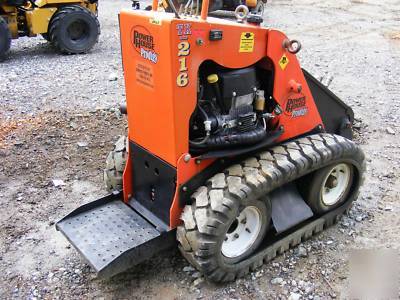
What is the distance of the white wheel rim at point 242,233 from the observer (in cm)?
321

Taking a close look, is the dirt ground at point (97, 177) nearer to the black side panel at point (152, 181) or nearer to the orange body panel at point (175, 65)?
the black side panel at point (152, 181)

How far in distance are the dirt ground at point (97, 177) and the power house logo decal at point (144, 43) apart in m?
1.44

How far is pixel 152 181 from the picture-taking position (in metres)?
3.33

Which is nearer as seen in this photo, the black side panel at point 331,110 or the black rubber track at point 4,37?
the black side panel at point 331,110

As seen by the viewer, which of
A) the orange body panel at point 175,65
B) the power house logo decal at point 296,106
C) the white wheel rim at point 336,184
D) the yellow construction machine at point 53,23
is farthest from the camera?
the yellow construction machine at point 53,23

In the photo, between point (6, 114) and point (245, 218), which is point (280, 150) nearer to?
point (245, 218)

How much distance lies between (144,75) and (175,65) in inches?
13.8

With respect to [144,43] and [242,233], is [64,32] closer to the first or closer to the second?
[144,43]

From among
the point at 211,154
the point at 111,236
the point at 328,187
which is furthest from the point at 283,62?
the point at 111,236

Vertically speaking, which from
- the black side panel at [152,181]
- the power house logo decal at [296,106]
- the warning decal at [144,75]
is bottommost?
the black side panel at [152,181]

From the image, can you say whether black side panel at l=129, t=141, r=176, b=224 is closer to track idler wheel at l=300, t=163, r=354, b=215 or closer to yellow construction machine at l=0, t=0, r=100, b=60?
track idler wheel at l=300, t=163, r=354, b=215

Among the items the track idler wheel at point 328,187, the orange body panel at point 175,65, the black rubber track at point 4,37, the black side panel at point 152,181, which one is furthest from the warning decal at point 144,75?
the black rubber track at point 4,37

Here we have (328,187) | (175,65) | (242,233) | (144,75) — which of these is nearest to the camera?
(175,65)

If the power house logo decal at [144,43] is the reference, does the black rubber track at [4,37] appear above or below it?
below
